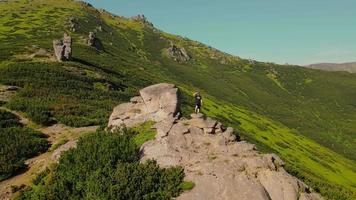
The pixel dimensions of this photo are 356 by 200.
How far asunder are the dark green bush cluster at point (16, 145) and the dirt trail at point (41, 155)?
2.50ft

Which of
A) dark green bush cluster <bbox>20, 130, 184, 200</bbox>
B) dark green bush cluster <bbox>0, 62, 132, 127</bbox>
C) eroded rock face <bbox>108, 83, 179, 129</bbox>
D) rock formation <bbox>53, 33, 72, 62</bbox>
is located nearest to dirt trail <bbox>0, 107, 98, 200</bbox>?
dark green bush cluster <bbox>0, 62, 132, 127</bbox>

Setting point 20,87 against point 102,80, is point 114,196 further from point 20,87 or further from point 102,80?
point 102,80

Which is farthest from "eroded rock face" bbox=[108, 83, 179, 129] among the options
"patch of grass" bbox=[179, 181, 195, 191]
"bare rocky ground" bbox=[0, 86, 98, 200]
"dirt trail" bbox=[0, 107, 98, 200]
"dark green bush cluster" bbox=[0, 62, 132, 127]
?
"patch of grass" bbox=[179, 181, 195, 191]

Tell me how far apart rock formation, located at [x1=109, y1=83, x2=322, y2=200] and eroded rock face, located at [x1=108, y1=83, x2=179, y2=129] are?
3.7 inches

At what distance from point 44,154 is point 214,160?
19104 mm

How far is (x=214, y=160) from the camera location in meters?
32.1

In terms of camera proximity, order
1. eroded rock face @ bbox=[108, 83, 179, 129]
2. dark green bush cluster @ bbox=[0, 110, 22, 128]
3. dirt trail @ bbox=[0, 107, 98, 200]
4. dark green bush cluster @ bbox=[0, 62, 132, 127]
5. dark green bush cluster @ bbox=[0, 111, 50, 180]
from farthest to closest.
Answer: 1. dark green bush cluster @ bbox=[0, 62, 132, 127]
2. dark green bush cluster @ bbox=[0, 110, 22, 128]
3. eroded rock face @ bbox=[108, 83, 179, 129]
4. dark green bush cluster @ bbox=[0, 111, 50, 180]
5. dirt trail @ bbox=[0, 107, 98, 200]

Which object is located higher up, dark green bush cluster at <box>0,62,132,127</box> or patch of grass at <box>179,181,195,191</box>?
patch of grass at <box>179,181,195,191</box>

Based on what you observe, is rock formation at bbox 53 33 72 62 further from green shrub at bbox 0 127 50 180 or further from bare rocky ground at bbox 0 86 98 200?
green shrub at bbox 0 127 50 180

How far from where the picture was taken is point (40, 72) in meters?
78.7

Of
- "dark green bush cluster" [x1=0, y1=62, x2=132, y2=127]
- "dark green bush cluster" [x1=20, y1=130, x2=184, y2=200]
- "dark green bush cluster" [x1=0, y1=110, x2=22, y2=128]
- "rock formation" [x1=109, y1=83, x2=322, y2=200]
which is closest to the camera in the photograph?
"rock formation" [x1=109, y1=83, x2=322, y2=200]

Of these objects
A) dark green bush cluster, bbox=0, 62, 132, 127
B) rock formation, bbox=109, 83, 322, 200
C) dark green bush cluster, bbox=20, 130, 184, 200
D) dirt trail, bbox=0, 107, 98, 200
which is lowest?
dirt trail, bbox=0, 107, 98, 200

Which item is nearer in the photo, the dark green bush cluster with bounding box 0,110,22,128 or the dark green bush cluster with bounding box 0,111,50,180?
the dark green bush cluster with bounding box 0,111,50,180

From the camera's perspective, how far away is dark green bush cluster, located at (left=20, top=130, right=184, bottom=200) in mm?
29406
